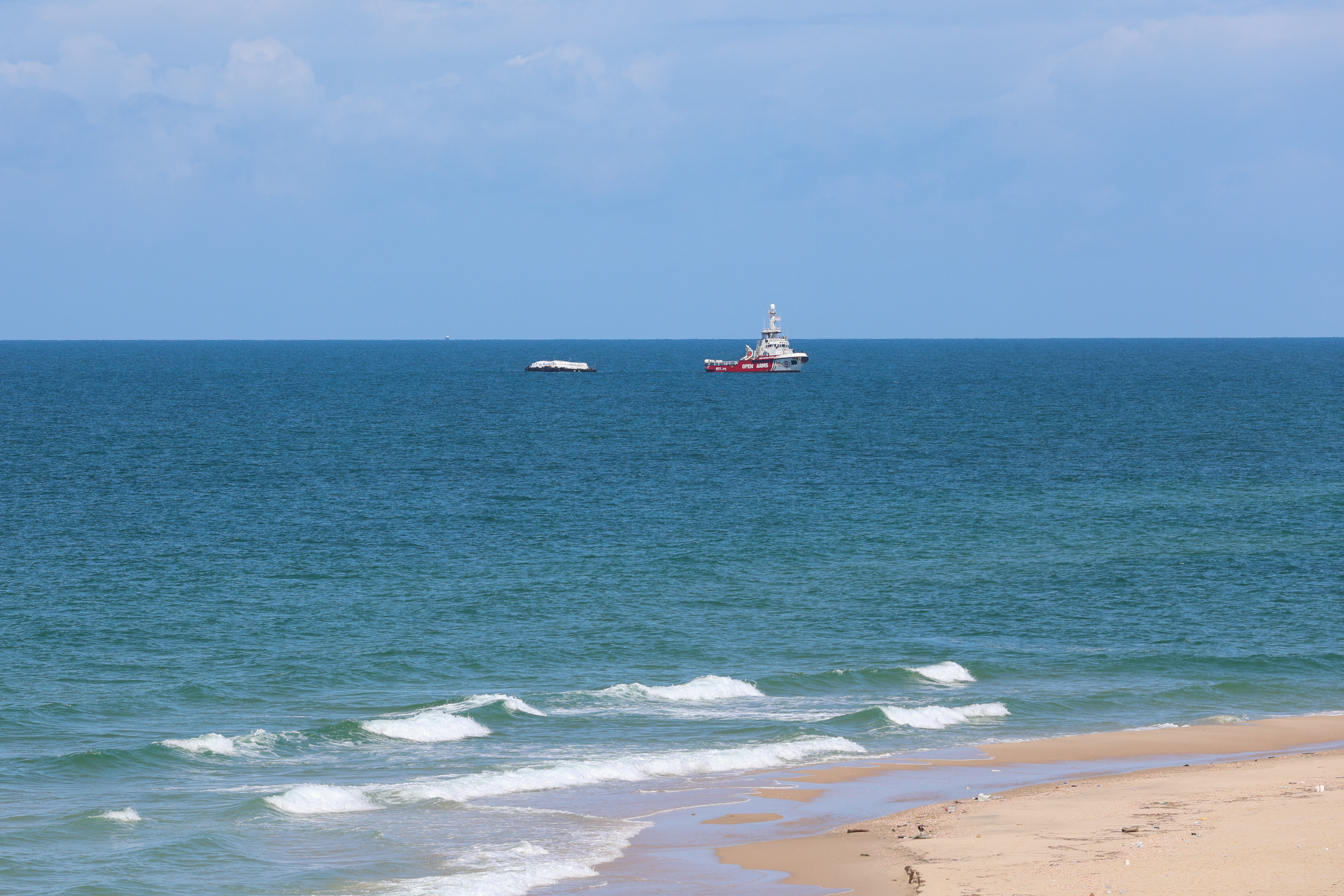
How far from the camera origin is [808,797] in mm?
25375

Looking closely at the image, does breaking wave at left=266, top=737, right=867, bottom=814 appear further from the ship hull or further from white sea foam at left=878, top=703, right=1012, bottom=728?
the ship hull

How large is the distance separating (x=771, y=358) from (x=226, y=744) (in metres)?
163

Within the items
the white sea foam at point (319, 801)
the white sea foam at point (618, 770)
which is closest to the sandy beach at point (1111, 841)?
the white sea foam at point (618, 770)

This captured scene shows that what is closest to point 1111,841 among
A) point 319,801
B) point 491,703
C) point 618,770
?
point 618,770

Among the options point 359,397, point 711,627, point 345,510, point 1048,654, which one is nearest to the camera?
point 1048,654

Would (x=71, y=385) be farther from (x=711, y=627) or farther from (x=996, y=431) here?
(x=711, y=627)

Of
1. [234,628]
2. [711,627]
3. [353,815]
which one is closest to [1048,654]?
[711,627]

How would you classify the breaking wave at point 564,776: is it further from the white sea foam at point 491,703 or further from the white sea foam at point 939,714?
the white sea foam at point 491,703

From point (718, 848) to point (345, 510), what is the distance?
142 ft

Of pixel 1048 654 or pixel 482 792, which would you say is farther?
pixel 1048 654

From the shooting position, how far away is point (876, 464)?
79.6 m

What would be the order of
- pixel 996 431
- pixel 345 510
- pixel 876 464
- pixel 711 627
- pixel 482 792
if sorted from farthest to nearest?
pixel 996 431, pixel 876 464, pixel 345 510, pixel 711 627, pixel 482 792

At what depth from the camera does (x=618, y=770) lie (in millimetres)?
27156

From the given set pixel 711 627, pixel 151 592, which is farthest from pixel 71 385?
pixel 711 627
